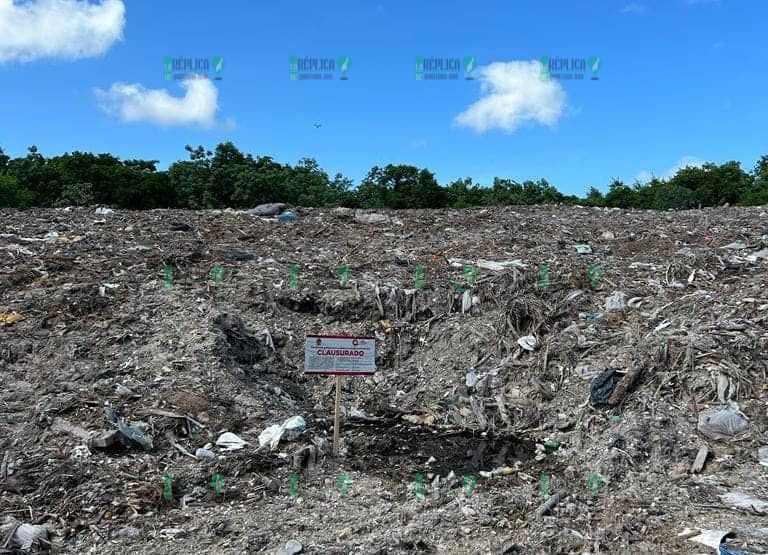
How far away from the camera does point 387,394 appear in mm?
5887

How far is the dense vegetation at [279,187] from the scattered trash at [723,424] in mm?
14133

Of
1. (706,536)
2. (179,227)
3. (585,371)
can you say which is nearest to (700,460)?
(706,536)

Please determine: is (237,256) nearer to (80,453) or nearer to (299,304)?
(299,304)

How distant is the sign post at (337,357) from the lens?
4.47m

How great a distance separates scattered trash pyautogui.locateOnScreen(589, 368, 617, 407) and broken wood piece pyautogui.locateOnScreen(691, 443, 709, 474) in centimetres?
83

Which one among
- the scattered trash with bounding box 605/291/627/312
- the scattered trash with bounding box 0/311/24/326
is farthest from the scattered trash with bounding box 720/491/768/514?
the scattered trash with bounding box 0/311/24/326

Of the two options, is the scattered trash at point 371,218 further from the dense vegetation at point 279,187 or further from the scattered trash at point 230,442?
the dense vegetation at point 279,187

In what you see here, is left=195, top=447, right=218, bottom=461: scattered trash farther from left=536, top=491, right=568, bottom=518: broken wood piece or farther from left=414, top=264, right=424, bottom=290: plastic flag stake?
left=414, top=264, right=424, bottom=290: plastic flag stake

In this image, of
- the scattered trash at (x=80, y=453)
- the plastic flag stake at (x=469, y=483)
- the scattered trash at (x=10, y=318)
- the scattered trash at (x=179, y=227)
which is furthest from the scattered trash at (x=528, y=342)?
the scattered trash at (x=179, y=227)

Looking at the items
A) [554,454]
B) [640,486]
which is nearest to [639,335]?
[554,454]

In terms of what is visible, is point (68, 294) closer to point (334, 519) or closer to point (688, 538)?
point (334, 519)

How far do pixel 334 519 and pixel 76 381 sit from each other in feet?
8.54

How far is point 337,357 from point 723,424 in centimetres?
274

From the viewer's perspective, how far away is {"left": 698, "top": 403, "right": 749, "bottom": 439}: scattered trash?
434cm
